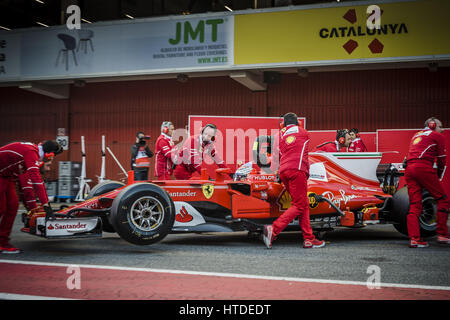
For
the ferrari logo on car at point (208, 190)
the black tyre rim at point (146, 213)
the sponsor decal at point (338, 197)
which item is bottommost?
the black tyre rim at point (146, 213)

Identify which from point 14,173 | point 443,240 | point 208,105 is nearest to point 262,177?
point 443,240

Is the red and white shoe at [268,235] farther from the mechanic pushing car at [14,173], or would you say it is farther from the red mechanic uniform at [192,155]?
the mechanic pushing car at [14,173]

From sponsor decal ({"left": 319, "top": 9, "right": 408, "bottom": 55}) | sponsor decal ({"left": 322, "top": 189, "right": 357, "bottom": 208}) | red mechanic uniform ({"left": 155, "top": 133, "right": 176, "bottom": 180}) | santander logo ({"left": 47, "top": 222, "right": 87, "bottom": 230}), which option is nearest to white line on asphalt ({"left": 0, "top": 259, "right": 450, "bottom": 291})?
santander logo ({"left": 47, "top": 222, "right": 87, "bottom": 230})

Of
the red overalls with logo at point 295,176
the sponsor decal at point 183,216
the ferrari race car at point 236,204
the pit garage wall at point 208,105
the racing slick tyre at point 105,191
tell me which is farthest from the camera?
the pit garage wall at point 208,105

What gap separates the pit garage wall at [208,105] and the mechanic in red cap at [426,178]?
8946 millimetres

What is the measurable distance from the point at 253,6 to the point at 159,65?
4.12 m

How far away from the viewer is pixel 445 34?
43.1ft

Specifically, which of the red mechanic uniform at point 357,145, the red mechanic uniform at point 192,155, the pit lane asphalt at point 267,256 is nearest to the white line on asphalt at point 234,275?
the pit lane asphalt at point 267,256

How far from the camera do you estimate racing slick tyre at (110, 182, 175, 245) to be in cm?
629

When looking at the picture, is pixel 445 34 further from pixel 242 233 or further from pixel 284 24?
pixel 242 233

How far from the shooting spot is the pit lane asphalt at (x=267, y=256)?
17.1 feet

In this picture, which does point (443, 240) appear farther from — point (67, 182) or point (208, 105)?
point (67, 182)

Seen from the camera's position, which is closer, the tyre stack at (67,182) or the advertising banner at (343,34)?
the advertising banner at (343,34)

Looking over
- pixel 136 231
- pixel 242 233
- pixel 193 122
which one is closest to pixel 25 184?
pixel 136 231
